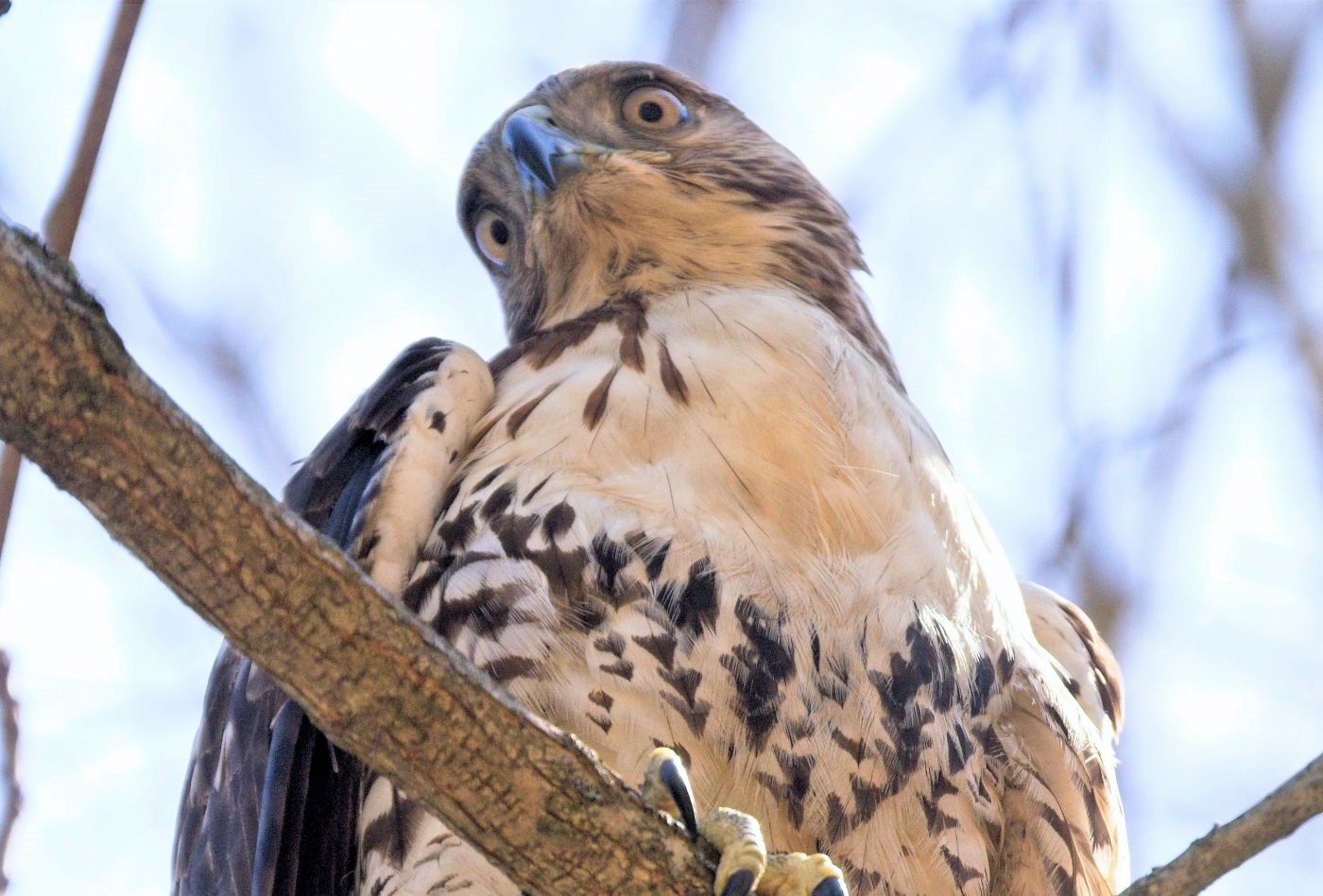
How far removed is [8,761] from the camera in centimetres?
262

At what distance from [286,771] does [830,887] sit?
1.23m

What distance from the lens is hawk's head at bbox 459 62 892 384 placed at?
433cm

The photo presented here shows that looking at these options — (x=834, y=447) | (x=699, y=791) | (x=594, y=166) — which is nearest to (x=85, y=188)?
(x=699, y=791)

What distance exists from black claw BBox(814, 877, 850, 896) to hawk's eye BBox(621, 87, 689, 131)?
2770 millimetres

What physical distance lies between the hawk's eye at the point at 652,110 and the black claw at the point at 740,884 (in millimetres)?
2881

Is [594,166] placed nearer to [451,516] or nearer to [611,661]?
[451,516]

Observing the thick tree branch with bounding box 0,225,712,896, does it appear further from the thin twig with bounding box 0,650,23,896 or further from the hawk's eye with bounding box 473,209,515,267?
the hawk's eye with bounding box 473,209,515,267

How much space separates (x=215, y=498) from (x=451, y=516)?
1389mm

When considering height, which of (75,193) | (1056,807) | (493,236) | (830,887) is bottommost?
(1056,807)

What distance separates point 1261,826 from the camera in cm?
199

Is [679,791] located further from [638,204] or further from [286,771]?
[638,204]

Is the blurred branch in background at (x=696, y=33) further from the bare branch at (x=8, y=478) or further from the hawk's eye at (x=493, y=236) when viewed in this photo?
the bare branch at (x=8, y=478)

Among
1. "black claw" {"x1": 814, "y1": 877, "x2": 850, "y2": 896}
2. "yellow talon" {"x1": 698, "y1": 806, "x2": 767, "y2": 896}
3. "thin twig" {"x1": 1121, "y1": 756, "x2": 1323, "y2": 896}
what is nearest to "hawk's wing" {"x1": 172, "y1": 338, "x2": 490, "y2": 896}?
"yellow talon" {"x1": 698, "y1": 806, "x2": 767, "y2": 896}

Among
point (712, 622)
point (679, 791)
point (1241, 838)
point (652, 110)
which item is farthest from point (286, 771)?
point (652, 110)
